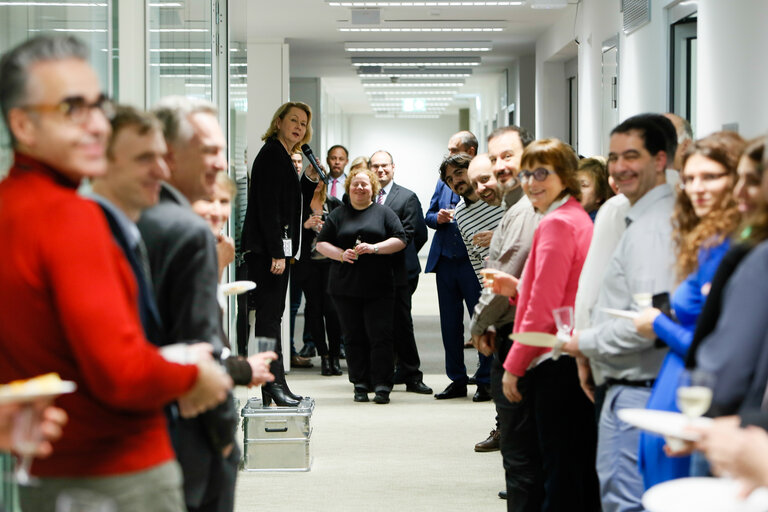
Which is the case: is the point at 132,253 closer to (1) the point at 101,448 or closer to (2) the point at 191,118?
(1) the point at 101,448

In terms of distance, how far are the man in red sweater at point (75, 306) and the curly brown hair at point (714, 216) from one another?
1431 millimetres

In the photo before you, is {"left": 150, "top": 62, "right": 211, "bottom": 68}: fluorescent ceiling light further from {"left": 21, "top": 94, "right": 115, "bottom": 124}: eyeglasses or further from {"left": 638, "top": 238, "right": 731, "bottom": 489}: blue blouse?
{"left": 21, "top": 94, "right": 115, "bottom": 124}: eyeglasses

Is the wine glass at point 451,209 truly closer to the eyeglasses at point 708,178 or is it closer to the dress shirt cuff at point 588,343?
the dress shirt cuff at point 588,343

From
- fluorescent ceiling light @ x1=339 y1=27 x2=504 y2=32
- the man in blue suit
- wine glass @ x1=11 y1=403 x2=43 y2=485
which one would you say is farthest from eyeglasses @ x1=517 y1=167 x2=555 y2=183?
fluorescent ceiling light @ x1=339 y1=27 x2=504 y2=32

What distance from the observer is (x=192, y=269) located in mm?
2133

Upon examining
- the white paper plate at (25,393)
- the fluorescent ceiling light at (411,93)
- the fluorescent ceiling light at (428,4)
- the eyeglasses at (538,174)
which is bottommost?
the white paper plate at (25,393)

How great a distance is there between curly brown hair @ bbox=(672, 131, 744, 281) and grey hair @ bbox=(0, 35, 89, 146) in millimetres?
1687

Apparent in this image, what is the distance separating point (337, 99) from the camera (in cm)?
2362

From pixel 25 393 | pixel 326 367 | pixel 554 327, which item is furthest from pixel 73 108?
pixel 326 367

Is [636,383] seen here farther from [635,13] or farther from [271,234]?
[635,13]

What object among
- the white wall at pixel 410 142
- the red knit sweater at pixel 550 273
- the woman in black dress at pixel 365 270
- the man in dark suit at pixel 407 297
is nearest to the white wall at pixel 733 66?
the red knit sweater at pixel 550 273

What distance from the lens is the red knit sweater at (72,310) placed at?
160cm

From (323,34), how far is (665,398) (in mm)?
9819

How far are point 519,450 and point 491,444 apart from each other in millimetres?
2082
